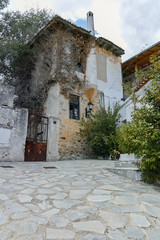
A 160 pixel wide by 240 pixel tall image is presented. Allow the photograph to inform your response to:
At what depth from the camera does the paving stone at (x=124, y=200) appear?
2309mm

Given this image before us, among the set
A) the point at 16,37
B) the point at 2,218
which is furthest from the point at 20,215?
the point at 16,37

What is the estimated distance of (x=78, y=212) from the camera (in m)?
1.99

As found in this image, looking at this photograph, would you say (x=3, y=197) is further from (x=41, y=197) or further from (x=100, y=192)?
(x=100, y=192)

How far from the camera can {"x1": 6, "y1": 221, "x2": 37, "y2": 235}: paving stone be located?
4.97ft

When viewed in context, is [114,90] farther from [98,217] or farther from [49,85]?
[98,217]

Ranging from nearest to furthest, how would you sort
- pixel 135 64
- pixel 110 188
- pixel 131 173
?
pixel 110 188 < pixel 131 173 < pixel 135 64

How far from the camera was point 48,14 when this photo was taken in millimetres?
11391

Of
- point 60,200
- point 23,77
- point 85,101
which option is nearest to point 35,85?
point 23,77

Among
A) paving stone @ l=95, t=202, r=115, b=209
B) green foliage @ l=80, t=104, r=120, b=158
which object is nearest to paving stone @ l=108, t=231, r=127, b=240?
paving stone @ l=95, t=202, r=115, b=209

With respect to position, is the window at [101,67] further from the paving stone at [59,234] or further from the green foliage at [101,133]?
the paving stone at [59,234]

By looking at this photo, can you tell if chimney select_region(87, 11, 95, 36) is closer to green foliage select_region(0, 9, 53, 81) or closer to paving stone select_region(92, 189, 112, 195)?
green foliage select_region(0, 9, 53, 81)

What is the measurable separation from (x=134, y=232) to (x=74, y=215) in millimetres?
645

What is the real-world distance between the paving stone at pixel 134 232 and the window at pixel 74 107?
7.97 m

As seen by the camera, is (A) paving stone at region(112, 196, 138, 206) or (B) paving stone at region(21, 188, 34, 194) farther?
(B) paving stone at region(21, 188, 34, 194)
